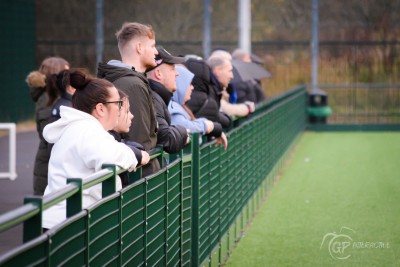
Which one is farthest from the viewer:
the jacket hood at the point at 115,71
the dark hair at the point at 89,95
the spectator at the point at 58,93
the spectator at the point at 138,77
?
the spectator at the point at 58,93

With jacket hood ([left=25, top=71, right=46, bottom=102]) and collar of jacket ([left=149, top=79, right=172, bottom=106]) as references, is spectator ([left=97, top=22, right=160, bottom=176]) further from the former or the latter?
jacket hood ([left=25, top=71, right=46, bottom=102])

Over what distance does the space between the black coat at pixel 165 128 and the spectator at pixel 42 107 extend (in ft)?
Answer: 7.50

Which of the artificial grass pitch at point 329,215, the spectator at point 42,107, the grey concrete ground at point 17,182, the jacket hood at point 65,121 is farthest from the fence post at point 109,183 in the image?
the artificial grass pitch at point 329,215

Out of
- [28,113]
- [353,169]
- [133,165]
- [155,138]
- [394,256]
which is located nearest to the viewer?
[133,165]

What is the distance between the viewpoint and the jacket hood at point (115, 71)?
22.7ft

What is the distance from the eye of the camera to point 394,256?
411 inches

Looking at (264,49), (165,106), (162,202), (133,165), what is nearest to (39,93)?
(165,106)

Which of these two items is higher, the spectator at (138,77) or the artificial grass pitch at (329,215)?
the spectator at (138,77)

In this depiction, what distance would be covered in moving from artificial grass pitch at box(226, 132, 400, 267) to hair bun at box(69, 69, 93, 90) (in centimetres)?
476

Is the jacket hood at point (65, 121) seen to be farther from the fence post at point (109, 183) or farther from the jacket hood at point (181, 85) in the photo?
the jacket hood at point (181, 85)

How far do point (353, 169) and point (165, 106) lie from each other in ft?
40.7

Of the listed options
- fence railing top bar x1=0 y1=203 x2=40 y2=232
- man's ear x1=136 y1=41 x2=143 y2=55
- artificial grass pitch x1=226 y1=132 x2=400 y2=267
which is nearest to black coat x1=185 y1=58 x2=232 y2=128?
artificial grass pitch x1=226 y1=132 x2=400 y2=267

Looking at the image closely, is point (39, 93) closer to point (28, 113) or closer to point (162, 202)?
point (162, 202)

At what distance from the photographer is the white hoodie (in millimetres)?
5250
